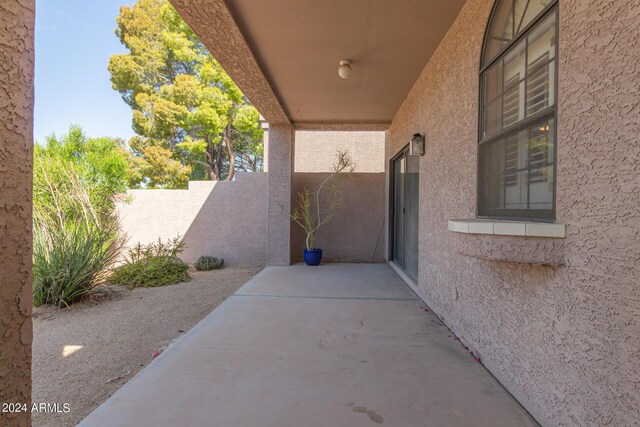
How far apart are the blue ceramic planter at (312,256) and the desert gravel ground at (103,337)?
83.6 inches

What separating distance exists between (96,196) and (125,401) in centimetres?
796

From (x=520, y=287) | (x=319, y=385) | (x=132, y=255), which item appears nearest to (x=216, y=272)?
(x=132, y=255)

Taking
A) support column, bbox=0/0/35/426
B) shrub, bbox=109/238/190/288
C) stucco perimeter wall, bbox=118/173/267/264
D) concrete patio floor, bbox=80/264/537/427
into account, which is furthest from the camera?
stucco perimeter wall, bbox=118/173/267/264

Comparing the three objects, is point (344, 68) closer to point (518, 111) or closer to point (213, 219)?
point (518, 111)

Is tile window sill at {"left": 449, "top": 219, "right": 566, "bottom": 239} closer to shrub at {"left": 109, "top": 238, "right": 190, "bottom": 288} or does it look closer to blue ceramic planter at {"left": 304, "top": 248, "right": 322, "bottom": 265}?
blue ceramic planter at {"left": 304, "top": 248, "right": 322, "bottom": 265}

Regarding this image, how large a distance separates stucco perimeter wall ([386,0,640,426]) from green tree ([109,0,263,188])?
1526cm

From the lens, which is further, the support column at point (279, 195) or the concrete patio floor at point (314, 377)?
the support column at point (279, 195)

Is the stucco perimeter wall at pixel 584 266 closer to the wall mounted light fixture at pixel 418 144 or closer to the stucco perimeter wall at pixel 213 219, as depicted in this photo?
the wall mounted light fixture at pixel 418 144

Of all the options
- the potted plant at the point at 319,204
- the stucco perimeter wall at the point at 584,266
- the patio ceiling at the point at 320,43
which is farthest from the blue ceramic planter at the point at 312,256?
the stucco perimeter wall at the point at 584,266

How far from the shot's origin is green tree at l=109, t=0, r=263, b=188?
50.8ft

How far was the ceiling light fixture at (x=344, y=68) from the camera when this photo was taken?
475 cm

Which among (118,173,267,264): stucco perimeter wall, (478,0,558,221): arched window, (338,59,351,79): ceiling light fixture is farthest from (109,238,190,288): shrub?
(478,0,558,221): arched window

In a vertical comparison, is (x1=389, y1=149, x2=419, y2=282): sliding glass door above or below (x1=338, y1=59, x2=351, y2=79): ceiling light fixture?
below

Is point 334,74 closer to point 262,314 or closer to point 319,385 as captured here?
point 262,314
